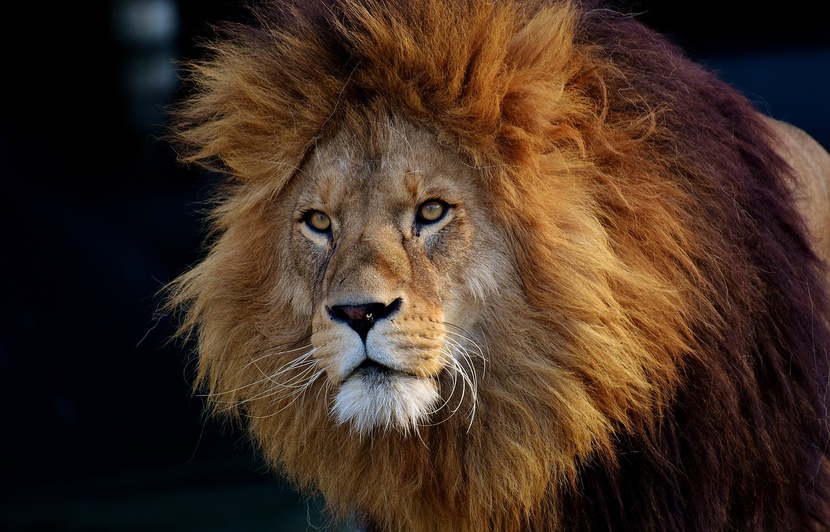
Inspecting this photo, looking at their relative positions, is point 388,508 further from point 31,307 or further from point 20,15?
point 20,15

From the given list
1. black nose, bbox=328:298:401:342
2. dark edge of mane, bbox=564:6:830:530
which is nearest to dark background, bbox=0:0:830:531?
dark edge of mane, bbox=564:6:830:530

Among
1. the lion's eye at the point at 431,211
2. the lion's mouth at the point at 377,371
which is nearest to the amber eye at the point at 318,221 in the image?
the lion's eye at the point at 431,211

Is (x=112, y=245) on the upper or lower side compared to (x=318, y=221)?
lower

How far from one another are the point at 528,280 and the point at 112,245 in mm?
2626

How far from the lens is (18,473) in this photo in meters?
4.00

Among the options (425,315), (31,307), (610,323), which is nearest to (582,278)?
(610,323)

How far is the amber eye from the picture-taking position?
207 centimetres

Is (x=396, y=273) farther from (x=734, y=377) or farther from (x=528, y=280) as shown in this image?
(x=734, y=377)

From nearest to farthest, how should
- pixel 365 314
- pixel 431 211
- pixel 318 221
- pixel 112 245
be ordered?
pixel 365 314 → pixel 431 211 → pixel 318 221 → pixel 112 245

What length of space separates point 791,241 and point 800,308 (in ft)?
0.53

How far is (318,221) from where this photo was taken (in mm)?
2080

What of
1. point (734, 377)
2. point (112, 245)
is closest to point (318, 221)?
point (734, 377)

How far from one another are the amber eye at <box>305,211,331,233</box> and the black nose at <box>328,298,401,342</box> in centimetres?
27

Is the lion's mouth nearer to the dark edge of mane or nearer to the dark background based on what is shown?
the dark edge of mane
